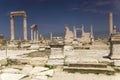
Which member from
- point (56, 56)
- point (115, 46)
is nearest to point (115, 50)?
point (115, 46)

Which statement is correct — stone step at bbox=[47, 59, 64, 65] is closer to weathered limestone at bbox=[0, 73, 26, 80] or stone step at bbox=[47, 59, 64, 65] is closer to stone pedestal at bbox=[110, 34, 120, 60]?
weathered limestone at bbox=[0, 73, 26, 80]

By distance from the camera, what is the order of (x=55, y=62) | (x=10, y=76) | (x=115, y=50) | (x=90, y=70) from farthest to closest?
(x=115, y=50) → (x=55, y=62) → (x=90, y=70) → (x=10, y=76)

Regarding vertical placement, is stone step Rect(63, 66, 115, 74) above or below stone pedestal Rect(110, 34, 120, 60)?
below

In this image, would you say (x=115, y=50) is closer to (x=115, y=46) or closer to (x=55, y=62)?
(x=115, y=46)

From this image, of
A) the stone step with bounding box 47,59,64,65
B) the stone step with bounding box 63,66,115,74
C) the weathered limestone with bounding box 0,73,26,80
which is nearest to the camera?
the weathered limestone with bounding box 0,73,26,80

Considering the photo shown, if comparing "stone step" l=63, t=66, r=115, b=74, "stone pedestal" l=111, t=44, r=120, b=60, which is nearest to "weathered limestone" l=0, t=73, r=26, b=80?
"stone step" l=63, t=66, r=115, b=74

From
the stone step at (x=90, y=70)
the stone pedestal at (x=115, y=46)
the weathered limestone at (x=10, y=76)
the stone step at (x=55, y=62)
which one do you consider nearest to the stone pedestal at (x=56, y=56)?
the stone step at (x=55, y=62)

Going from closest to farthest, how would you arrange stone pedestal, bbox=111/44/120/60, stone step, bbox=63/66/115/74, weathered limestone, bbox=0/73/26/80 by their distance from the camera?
weathered limestone, bbox=0/73/26/80, stone step, bbox=63/66/115/74, stone pedestal, bbox=111/44/120/60

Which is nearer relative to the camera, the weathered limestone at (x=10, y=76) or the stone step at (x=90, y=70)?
the weathered limestone at (x=10, y=76)

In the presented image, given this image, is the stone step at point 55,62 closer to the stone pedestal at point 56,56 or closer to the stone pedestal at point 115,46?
the stone pedestal at point 56,56

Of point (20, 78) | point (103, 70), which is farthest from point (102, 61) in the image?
point (20, 78)

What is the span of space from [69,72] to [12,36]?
28692 mm

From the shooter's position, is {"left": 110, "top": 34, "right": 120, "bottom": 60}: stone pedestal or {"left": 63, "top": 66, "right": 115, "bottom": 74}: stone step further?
{"left": 110, "top": 34, "right": 120, "bottom": 60}: stone pedestal

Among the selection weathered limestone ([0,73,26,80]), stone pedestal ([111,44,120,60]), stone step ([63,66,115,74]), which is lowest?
weathered limestone ([0,73,26,80])
